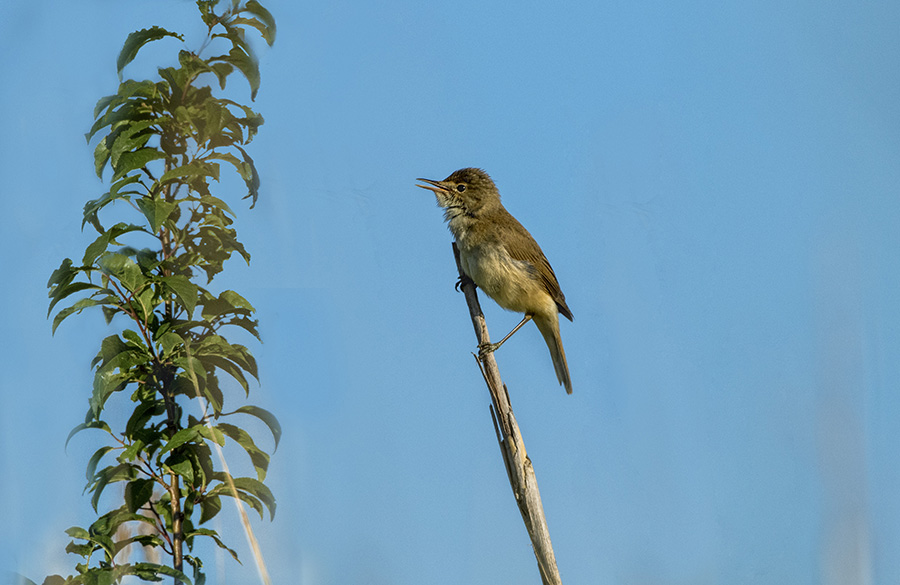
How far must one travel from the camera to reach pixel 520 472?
274 centimetres

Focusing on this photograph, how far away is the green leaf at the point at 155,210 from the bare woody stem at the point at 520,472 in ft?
4.06

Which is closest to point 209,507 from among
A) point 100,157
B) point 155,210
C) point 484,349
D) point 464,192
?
point 155,210

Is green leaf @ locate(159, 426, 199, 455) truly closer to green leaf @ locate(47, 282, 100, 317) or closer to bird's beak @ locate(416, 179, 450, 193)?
green leaf @ locate(47, 282, 100, 317)

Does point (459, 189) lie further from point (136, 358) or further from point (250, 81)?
point (136, 358)

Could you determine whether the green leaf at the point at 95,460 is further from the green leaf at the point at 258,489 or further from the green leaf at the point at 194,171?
the green leaf at the point at 194,171

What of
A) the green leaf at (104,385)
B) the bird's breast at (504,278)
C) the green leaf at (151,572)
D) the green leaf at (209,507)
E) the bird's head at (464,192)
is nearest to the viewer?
the green leaf at (151,572)

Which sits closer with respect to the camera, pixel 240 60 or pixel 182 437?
pixel 182 437

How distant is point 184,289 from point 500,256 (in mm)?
2805

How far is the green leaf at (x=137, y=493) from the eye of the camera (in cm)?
233

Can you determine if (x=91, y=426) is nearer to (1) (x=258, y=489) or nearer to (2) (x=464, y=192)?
(1) (x=258, y=489)

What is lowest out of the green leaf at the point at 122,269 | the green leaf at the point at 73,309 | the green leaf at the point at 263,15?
the green leaf at the point at 73,309

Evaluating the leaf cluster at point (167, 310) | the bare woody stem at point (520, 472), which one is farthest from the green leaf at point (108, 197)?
the bare woody stem at point (520, 472)

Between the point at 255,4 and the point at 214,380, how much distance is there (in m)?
1.16

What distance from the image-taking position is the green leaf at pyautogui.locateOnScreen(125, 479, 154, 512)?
2.33 m
